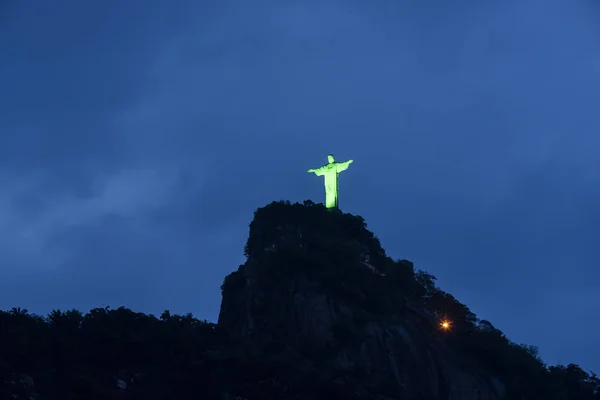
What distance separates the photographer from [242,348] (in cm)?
4072

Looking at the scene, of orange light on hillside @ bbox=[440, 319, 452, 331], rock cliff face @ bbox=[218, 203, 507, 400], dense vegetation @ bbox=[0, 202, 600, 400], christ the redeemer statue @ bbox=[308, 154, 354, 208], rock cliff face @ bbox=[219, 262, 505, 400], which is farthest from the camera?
christ the redeemer statue @ bbox=[308, 154, 354, 208]

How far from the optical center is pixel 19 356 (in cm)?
3600

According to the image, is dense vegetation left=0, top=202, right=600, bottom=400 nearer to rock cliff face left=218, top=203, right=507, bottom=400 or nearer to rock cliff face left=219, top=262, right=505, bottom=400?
rock cliff face left=218, top=203, right=507, bottom=400

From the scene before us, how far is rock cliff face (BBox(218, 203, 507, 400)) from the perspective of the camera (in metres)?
44.4

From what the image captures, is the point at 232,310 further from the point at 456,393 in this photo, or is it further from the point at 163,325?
the point at 456,393

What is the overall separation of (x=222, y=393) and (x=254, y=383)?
153cm

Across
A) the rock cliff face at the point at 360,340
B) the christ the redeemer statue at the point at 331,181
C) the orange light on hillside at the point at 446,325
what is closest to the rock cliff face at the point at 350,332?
the rock cliff face at the point at 360,340

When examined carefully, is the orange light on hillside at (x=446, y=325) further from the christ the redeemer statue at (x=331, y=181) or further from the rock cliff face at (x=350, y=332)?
the christ the redeemer statue at (x=331, y=181)

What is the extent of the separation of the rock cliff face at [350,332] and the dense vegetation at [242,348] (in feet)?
1.18

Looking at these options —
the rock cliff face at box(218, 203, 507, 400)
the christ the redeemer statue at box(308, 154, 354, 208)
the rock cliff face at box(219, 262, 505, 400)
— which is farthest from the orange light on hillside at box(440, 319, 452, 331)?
the christ the redeemer statue at box(308, 154, 354, 208)

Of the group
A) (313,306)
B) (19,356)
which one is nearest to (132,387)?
(19,356)

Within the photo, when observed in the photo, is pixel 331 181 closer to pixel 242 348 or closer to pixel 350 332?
pixel 350 332

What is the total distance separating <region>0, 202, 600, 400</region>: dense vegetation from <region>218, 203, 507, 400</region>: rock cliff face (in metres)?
0.36

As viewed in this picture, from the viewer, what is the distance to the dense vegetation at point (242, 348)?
36.0 metres
